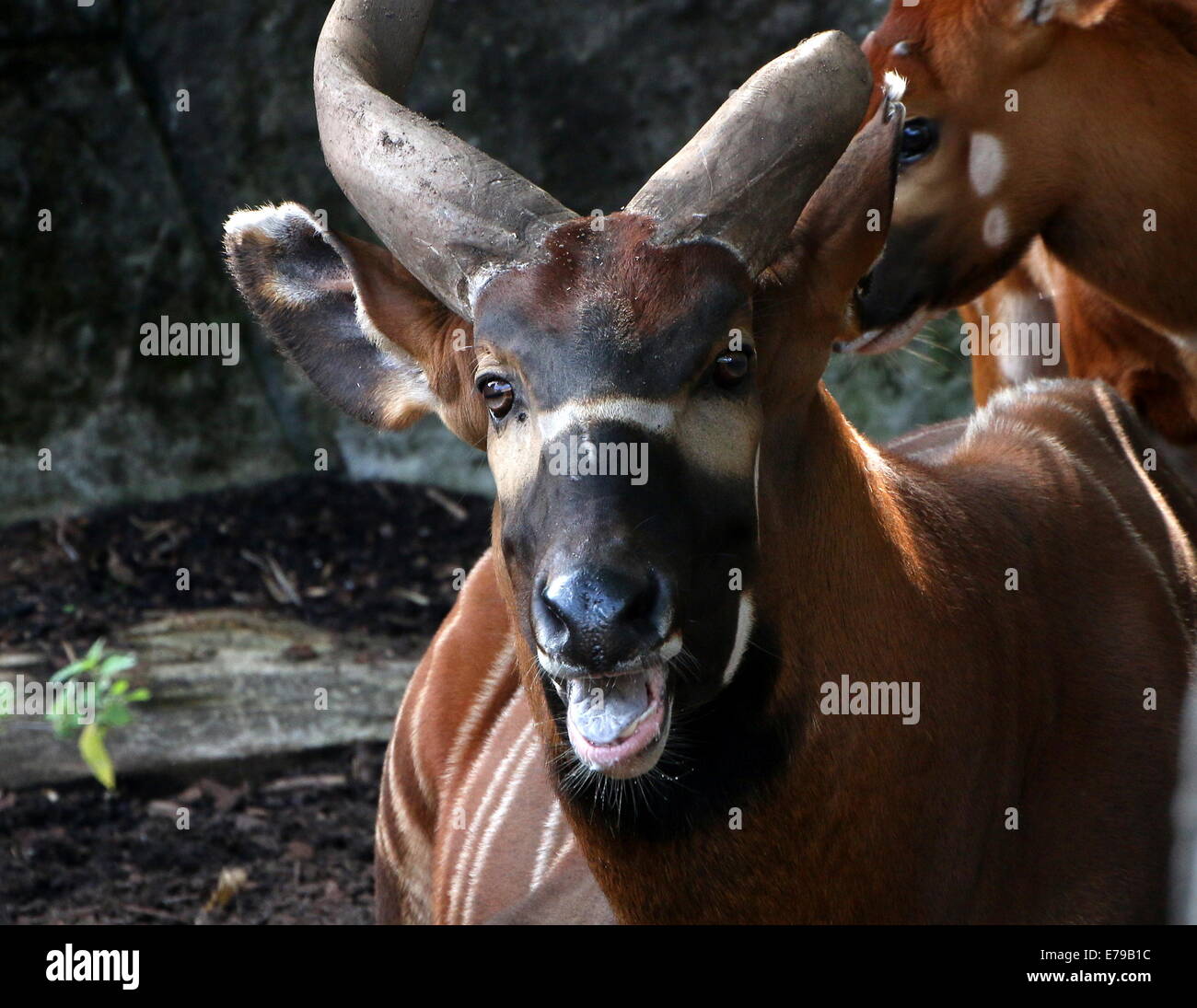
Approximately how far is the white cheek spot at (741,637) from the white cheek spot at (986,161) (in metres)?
1.93

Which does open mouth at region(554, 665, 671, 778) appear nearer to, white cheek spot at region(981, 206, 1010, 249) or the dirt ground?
white cheek spot at region(981, 206, 1010, 249)

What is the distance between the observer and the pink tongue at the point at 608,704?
2.58 meters

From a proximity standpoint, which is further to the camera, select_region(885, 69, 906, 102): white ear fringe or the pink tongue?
select_region(885, 69, 906, 102): white ear fringe

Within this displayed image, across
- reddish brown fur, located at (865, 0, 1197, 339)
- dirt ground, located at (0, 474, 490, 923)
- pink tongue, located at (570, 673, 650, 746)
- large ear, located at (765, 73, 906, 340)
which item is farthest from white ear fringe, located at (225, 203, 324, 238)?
dirt ground, located at (0, 474, 490, 923)

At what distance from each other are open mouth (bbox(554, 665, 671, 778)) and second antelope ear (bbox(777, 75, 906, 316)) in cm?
82

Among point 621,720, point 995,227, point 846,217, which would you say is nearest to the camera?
point 621,720

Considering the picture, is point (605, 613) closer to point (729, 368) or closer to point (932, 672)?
point (729, 368)

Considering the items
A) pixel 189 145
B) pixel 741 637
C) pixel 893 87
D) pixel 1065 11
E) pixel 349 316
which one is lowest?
pixel 741 637

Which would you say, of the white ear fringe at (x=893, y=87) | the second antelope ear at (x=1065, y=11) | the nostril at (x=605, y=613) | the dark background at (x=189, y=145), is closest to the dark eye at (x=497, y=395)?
the nostril at (x=605, y=613)

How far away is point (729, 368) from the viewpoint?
8.85 ft

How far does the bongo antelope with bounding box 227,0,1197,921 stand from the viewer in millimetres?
2609

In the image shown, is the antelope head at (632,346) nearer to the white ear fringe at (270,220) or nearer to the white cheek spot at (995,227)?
the white ear fringe at (270,220)

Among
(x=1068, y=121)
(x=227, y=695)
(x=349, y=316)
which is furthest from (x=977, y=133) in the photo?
(x=227, y=695)

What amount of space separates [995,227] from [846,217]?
58.1 inches
